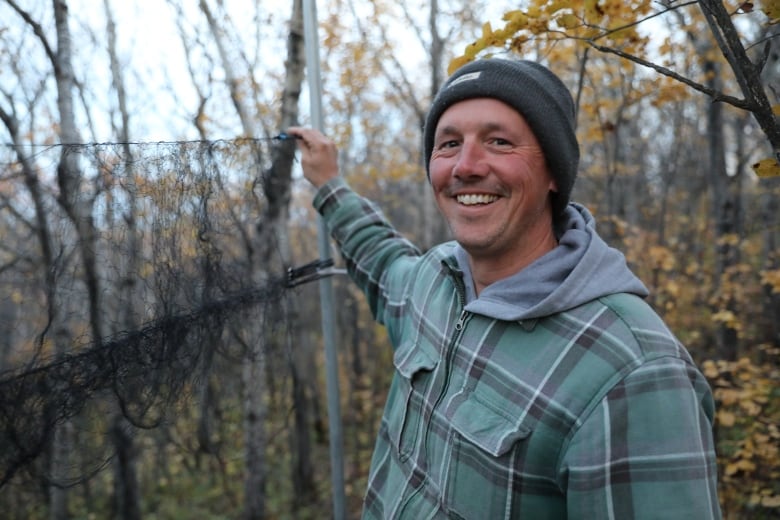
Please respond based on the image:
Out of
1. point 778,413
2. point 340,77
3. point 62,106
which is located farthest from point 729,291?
point 340,77

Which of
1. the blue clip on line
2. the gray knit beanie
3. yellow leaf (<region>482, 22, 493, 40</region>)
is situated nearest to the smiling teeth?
the gray knit beanie

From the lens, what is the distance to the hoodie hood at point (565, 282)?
1.31 meters

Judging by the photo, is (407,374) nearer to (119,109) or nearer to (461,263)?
(461,263)

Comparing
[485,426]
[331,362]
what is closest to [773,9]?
[485,426]

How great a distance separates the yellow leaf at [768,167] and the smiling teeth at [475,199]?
26.9 inches

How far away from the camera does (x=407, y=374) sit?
1.67 m

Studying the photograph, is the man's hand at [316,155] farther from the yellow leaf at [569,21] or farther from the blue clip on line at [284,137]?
A: the yellow leaf at [569,21]

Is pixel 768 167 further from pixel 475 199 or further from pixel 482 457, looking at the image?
pixel 482 457

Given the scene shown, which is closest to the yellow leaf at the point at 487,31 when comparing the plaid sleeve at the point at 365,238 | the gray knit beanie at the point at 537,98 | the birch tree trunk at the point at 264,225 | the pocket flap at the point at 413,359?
the gray knit beanie at the point at 537,98

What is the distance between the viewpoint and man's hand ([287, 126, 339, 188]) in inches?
87.7

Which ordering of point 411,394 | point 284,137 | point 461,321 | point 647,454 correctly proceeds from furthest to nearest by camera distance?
point 284,137 → point 411,394 → point 461,321 → point 647,454

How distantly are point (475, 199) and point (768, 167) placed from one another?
772 mm

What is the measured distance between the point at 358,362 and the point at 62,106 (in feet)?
34.6

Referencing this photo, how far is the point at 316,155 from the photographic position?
2.27 meters
